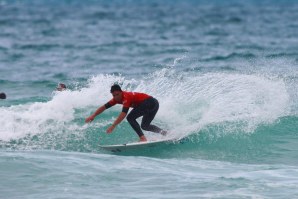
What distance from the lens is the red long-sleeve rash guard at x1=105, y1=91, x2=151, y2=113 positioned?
15828 millimetres

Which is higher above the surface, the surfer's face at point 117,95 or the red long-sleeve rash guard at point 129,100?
the surfer's face at point 117,95

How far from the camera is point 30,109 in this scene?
1972 centimetres

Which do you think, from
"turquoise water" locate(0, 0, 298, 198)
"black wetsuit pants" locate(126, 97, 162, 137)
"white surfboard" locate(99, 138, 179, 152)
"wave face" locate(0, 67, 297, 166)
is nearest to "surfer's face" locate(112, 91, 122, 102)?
"black wetsuit pants" locate(126, 97, 162, 137)

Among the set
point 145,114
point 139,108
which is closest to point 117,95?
point 139,108

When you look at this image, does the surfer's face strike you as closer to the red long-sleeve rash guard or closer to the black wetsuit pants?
the red long-sleeve rash guard

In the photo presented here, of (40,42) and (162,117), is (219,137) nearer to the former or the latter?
(162,117)

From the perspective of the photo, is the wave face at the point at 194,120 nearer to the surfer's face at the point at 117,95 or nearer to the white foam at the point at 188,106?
the white foam at the point at 188,106

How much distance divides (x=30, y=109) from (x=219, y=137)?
552 centimetres

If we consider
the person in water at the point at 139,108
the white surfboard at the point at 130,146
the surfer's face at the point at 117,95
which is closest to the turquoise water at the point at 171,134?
the white surfboard at the point at 130,146

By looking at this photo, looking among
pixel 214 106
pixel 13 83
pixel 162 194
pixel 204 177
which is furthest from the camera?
pixel 13 83

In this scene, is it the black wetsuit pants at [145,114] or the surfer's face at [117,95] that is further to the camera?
the black wetsuit pants at [145,114]

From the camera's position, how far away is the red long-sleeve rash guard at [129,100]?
15828 mm

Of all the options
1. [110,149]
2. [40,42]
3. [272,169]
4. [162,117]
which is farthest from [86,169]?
[40,42]

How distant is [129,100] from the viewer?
1596 centimetres
